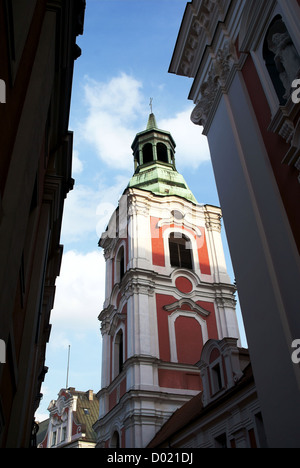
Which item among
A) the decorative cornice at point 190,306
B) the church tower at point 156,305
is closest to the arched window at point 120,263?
the church tower at point 156,305

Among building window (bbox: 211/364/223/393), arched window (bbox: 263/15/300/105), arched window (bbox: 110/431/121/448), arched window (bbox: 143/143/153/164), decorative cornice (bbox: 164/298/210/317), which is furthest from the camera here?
arched window (bbox: 143/143/153/164)

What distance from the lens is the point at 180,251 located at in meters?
24.3

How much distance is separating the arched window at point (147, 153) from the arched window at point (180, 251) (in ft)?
30.0

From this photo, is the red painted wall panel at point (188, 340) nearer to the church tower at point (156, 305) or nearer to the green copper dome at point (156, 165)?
the church tower at point (156, 305)

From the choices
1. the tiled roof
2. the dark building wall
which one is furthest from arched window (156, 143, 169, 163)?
the dark building wall

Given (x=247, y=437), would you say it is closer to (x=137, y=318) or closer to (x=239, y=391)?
(x=239, y=391)

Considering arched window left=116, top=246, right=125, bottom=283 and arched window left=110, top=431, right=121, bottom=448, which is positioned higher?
arched window left=116, top=246, right=125, bottom=283

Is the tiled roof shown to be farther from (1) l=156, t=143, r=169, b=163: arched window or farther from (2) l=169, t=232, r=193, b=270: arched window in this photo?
(1) l=156, t=143, r=169, b=163: arched window

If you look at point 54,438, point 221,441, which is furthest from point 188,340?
point 54,438

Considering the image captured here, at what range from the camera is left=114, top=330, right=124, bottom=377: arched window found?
2153cm

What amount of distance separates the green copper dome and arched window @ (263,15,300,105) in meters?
18.8

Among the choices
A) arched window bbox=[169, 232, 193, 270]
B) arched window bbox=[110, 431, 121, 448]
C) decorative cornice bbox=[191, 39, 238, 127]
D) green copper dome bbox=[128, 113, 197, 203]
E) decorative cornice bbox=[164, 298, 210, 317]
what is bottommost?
arched window bbox=[110, 431, 121, 448]

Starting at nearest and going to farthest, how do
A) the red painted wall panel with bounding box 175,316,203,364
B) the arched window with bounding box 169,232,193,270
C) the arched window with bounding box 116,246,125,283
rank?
the red painted wall panel with bounding box 175,316,203,364, the arched window with bounding box 169,232,193,270, the arched window with bounding box 116,246,125,283

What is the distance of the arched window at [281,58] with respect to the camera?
19.7ft
